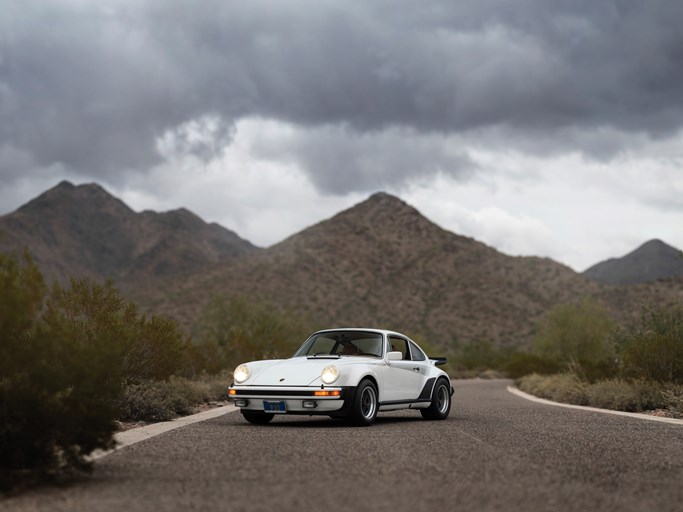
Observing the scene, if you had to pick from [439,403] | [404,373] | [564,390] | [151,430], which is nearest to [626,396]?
[564,390]

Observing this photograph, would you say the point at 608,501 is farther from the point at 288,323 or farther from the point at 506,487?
the point at 288,323

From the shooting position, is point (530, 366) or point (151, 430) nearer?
point (151, 430)

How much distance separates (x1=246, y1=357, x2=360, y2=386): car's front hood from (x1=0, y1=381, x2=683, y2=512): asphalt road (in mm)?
705

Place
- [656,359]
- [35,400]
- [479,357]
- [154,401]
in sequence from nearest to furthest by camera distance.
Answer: [35,400], [154,401], [656,359], [479,357]

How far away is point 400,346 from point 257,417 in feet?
9.72

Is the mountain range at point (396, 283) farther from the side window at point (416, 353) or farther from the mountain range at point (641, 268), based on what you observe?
the mountain range at point (641, 268)

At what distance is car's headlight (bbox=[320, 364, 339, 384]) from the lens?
13.3m

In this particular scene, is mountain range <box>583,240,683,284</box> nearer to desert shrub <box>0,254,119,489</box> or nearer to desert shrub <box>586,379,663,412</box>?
desert shrub <box>586,379,663,412</box>

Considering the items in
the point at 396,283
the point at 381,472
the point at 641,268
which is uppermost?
the point at 641,268

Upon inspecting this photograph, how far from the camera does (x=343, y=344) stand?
1523 centimetres

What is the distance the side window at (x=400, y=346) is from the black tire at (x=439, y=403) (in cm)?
88

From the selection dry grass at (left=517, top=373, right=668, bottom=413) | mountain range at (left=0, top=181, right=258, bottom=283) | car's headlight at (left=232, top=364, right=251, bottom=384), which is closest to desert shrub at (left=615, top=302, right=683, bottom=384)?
dry grass at (left=517, top=373, right=668, bottom=413)

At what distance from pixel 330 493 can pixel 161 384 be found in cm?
1158

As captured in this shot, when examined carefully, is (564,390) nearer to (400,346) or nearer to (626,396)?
(626,396)
